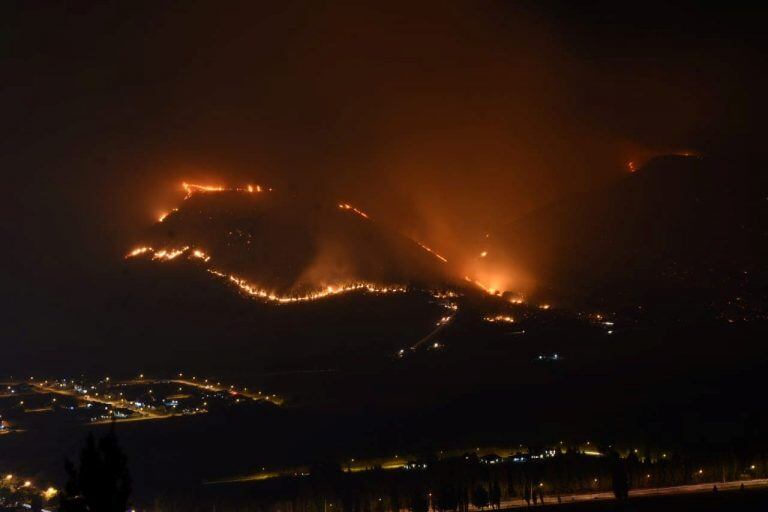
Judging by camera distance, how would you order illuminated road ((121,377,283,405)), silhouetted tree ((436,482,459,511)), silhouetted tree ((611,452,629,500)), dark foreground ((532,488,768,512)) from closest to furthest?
dark foreground ((532,488,768,512)), silhouetted tree ((611,452,629,500)), silhouetted tree ((436,482,459,511)), illuminated road ((121,377,283,405))

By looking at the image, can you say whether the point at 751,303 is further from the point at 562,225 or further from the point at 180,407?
the point at 180,407

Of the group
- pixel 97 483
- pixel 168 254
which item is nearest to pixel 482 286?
pixel 168 254

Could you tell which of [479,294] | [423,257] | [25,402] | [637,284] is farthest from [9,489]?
[637,284]

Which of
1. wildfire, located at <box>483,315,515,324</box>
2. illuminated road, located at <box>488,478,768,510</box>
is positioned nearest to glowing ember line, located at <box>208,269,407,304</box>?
wildfire, located at <box>483,315,515,324</box>

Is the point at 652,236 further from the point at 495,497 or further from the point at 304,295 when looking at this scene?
the point at 495,497

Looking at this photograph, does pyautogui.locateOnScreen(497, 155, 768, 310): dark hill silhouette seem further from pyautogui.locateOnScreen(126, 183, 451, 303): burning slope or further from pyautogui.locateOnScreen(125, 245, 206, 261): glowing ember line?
pyautogui.locateOnScreen(125, 245, 206, 261): glowing ember line

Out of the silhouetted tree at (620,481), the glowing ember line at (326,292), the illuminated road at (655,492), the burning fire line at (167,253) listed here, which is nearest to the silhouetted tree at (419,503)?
the illuminated road at (655,492)
